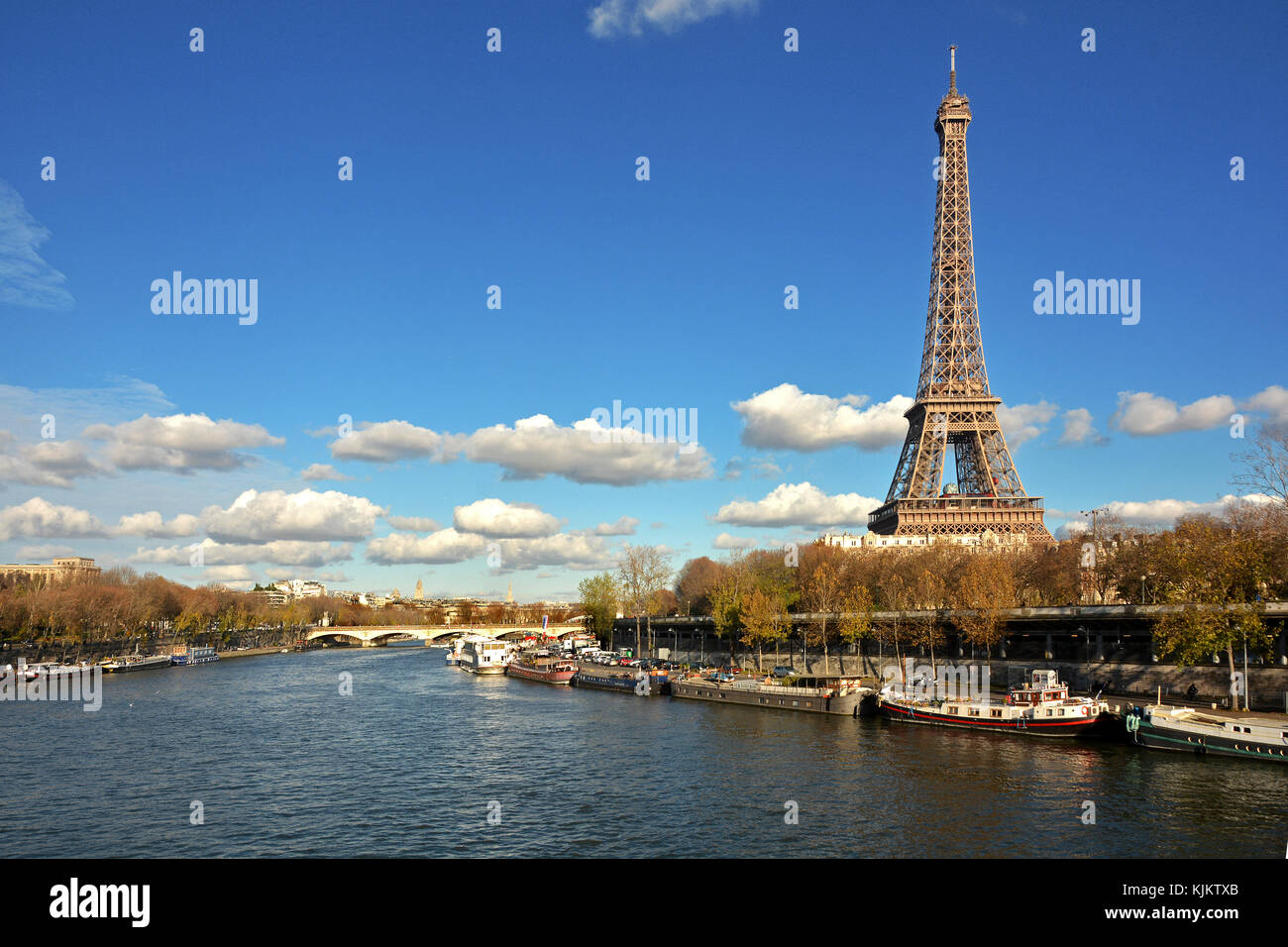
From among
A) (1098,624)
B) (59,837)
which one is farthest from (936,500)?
(59,837)

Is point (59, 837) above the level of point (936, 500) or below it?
Answer: below

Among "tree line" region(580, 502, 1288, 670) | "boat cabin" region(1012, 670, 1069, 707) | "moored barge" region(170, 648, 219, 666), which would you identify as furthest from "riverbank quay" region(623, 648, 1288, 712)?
"moored barge" region(170, 648, 219, 666)

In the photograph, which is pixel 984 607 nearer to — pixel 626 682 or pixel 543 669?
pixel 626 682

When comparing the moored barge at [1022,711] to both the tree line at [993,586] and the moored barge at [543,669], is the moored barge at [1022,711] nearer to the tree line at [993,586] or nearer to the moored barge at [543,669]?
the tree line at [993,586]

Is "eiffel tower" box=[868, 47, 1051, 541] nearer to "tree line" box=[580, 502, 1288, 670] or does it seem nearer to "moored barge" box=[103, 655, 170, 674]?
"tree line" box=[580, 502, 1288, 670]

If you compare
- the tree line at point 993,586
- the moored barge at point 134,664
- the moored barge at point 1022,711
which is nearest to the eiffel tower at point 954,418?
the tree line at point 993,586

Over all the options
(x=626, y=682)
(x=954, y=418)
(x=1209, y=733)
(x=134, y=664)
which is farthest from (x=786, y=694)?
(x=134, y=664)
